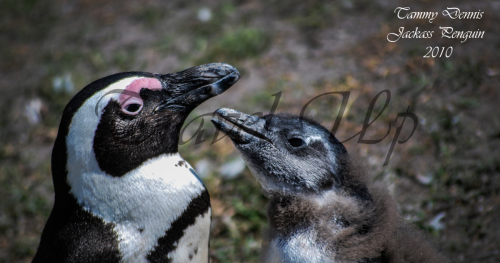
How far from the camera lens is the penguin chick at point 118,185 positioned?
2014mm

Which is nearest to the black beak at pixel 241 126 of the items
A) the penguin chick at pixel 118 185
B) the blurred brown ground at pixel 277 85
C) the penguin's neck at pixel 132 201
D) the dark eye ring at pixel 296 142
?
the dark eye ring at pixel 296 142

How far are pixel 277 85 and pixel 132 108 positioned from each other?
2595mm

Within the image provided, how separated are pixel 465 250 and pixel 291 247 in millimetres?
1573

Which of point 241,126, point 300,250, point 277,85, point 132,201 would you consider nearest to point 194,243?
point 132,201

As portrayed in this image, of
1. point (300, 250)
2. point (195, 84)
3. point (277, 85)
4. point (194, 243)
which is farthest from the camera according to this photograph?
point (277, 85)

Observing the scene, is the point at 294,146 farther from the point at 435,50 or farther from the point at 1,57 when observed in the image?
the point at 1,57

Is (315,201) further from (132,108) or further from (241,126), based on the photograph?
(132,108)

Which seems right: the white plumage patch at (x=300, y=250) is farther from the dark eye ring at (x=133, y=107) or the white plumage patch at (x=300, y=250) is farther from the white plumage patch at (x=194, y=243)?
the dark eye ring at (x=133, y=107)

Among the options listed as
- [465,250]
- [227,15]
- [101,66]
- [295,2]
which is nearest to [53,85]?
[101,66]

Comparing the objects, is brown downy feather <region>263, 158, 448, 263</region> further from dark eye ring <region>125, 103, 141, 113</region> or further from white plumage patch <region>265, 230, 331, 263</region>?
dark eye ring <region>125, 103, 141, 113</region>

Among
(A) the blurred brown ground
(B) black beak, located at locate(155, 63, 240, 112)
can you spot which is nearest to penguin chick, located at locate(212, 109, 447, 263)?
(B) black beak, located at locate(155, 63, 240, 112)

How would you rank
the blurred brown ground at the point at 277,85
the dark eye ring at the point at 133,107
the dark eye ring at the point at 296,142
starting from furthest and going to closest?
1. the blurred brown ground at the point at 277,85
2. the dark eye ring at the point at 296,142
3. the dark eye ring at the point at 133,107

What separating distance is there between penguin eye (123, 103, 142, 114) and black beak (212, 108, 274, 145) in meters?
0.40

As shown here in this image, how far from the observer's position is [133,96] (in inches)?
83.3
